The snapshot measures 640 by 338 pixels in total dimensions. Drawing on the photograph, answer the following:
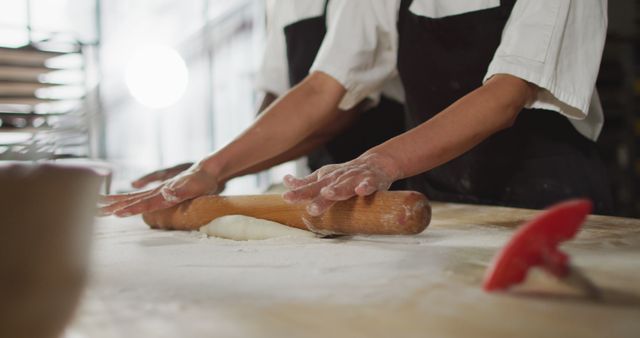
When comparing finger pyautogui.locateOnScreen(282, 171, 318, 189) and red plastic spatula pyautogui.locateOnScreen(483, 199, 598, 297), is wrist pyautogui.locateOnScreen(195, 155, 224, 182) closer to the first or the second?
finger pyautogui.locateOnScreen(282, 171, 318, 189)

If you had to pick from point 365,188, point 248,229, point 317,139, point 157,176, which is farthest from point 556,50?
point 157,176

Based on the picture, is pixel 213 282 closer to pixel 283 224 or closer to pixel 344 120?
pixel 283 224

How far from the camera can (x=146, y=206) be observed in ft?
4.49

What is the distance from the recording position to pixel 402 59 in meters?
1.75

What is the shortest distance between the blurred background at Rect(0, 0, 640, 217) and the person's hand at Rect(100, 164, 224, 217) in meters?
1.29

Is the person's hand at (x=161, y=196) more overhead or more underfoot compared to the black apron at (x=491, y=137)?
more underfoot

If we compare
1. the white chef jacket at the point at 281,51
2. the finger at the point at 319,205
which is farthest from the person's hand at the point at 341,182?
the white chef jacket at the point at 281,51

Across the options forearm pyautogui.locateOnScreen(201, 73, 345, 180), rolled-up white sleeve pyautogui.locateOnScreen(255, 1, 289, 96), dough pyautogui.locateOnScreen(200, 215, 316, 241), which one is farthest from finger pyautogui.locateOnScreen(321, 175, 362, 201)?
rolled-up white sleeve pyautogui.locateOnScreen(255, 1, 289, 96)

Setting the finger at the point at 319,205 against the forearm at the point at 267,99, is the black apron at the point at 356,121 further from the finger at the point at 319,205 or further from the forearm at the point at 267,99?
the finger at the point at 319,205

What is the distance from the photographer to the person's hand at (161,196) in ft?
4.46

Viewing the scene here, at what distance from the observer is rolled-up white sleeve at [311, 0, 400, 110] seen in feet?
5.53

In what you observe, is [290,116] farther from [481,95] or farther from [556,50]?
[556,50]

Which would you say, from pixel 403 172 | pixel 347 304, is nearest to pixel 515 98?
pixel 403 172

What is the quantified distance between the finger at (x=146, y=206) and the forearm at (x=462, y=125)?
1.83 feet
